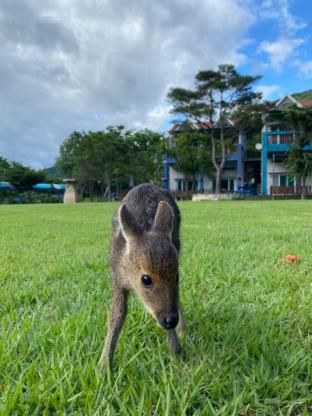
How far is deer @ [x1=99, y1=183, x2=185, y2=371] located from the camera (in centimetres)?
150

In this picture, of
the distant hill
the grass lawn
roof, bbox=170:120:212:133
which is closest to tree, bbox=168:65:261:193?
roof, bbox=170:120:212:133

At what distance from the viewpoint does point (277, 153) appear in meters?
35.3

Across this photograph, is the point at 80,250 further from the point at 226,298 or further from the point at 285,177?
the point at 285,177

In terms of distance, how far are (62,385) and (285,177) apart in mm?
36990

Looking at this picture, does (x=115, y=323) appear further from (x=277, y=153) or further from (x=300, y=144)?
(x=277, y=153)

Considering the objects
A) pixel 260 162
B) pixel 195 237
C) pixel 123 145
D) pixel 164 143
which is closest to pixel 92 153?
pixel 123 145

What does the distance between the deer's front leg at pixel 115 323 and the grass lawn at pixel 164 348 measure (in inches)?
2.2

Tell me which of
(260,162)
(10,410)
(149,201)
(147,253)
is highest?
(260,162)

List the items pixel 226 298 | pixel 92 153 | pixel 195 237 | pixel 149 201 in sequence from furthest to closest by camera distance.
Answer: pixel 92 153
pixel 195 237
pixel 226 298
pixel 149 201

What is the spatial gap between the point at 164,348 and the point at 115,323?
30 centimetres

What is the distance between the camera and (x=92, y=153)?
34594mm

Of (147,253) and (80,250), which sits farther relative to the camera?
(80,250)

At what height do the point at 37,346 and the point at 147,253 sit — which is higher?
the point at 147,253

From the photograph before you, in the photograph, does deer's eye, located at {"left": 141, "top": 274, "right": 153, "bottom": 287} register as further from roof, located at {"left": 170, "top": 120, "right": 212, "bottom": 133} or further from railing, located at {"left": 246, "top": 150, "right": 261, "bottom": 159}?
railing, located at {"left": 246, "top": 150, "right": 261, "bottom": 159}
